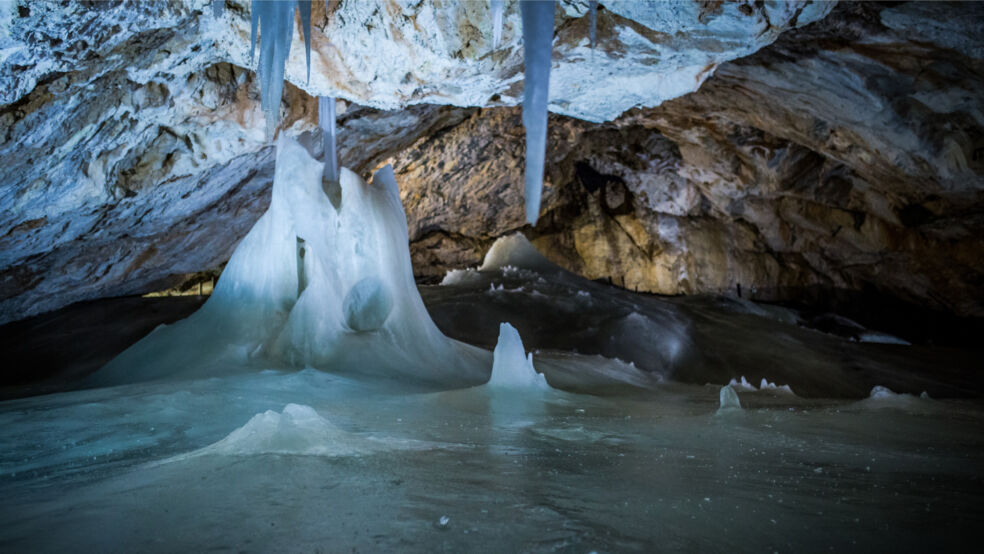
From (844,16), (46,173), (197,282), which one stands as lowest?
(197,282)

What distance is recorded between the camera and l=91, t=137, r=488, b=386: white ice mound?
19.5ft

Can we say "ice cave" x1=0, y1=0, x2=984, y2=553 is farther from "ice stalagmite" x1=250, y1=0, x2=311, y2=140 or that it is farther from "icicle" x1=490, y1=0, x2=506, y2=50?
"icicle" x1=490, y1=0, x2=506, y2=50

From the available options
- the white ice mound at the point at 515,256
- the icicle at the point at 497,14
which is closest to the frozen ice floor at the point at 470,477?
the icicle at the point at 497,14

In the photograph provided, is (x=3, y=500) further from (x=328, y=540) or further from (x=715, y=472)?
Answer: (x=715, y=472)

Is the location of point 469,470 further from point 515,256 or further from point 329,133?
point 515,256

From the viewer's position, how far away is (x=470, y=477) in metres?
2.56

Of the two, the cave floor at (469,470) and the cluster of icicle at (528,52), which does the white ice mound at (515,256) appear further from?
the cluster of icicle at (528,52)

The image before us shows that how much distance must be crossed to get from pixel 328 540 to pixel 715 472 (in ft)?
5.29

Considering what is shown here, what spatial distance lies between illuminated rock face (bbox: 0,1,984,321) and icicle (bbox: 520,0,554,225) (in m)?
1.01

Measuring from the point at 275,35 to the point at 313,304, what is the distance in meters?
2.35

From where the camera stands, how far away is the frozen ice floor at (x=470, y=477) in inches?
75.8

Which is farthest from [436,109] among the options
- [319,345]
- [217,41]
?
[319,345]

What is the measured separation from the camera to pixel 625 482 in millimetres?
2535

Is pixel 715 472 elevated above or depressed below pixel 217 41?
below
